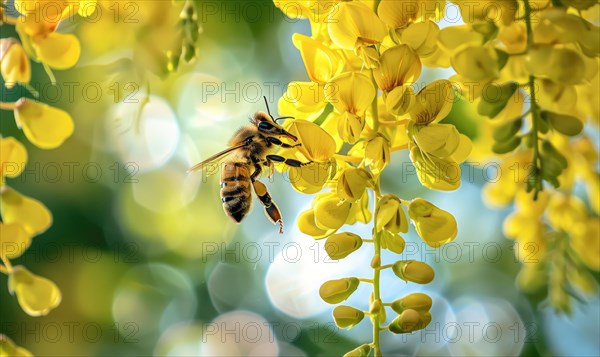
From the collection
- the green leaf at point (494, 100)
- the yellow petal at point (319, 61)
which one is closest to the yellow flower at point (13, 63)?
the yellow petal at point (319, 61)

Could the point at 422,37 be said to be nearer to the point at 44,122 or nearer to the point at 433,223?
the point at 433,223

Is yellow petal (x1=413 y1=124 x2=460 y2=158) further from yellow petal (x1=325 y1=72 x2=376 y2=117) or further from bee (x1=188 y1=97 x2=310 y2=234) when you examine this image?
bee (x1=188 y1=97 x2=310 y2=234)

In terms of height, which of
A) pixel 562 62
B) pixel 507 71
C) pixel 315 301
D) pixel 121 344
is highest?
pixel 562 62

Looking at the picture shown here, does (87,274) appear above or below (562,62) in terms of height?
below

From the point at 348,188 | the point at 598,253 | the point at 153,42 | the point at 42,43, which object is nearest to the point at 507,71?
the point at 598,253

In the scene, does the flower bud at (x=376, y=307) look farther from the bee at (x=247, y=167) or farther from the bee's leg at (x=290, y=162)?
the bee at (x=247, y=167)

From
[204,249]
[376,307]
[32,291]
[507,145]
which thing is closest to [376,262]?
[376,307]

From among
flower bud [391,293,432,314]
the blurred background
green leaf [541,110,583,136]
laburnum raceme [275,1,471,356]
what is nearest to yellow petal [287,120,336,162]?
laburnum raceme [275,1,471,356]

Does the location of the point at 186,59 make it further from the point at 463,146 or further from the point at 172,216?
the point at 172,216
